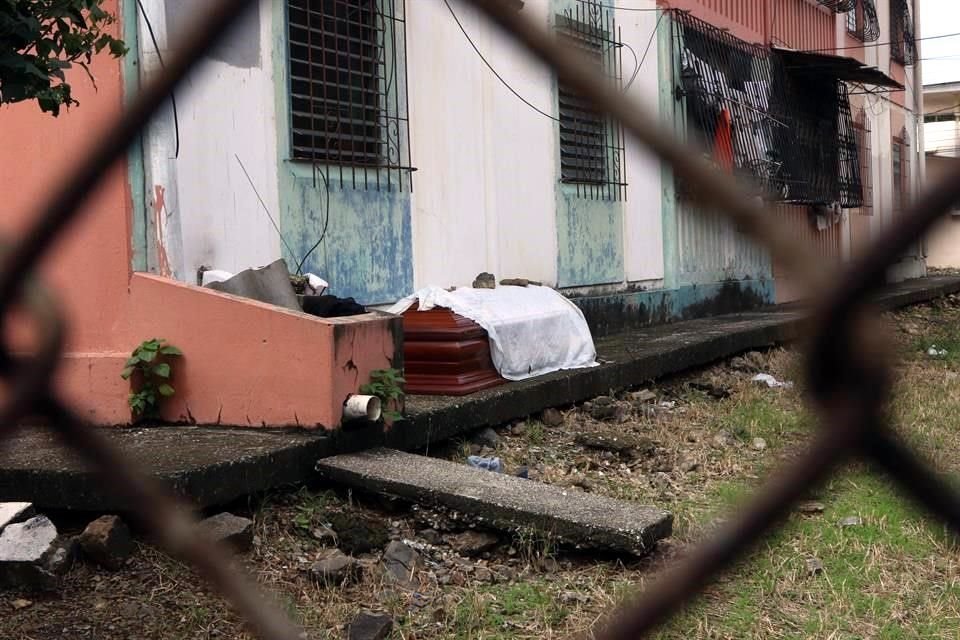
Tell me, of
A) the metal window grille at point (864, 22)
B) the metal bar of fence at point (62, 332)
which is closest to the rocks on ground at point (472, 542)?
the metal bar of fence at point (62, 332)

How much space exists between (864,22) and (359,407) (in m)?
14.9

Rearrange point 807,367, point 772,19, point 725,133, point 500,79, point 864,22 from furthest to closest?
point 864,22 → point 772,19 → point 725,133 → point 500,79 → point 807,367

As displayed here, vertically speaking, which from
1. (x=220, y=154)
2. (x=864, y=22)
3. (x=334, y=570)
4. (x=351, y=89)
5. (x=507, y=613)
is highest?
(x=864, y=22)

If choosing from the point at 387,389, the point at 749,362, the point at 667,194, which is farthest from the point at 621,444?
the point at 667,194

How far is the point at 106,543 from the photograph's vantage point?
11.2 ft

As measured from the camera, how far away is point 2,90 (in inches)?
98.3

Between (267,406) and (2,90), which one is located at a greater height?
(2,90)

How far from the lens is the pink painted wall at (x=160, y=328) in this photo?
435 centimetres

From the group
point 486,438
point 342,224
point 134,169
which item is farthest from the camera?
point 342,224

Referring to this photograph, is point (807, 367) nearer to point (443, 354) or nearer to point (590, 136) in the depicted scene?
point (443, 354)

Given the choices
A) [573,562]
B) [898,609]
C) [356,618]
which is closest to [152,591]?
[356,618]

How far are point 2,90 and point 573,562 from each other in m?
2.46

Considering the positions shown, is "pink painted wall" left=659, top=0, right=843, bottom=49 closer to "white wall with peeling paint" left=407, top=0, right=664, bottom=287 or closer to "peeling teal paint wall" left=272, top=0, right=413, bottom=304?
"white wall with peeling paint" left=407, top=0, right=664, bottom=287

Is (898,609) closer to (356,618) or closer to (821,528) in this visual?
(821,528)
